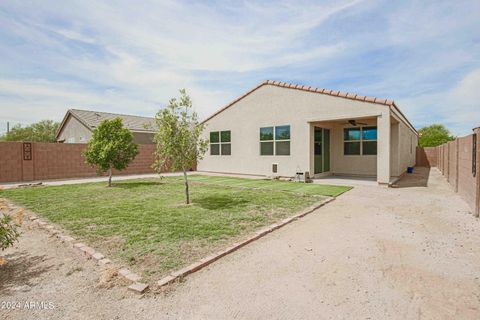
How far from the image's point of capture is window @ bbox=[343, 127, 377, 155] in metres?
13.0

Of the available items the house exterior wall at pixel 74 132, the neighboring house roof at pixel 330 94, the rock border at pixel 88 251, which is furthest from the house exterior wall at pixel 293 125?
the house exterior wall at pixel 74 132

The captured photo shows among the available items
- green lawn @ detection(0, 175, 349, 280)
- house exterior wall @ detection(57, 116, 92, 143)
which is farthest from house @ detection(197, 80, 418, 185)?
house exterior wall @ detection(57, 116, 92, 143)

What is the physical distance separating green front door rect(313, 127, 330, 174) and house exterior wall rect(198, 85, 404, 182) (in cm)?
50

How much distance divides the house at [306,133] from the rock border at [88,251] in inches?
412

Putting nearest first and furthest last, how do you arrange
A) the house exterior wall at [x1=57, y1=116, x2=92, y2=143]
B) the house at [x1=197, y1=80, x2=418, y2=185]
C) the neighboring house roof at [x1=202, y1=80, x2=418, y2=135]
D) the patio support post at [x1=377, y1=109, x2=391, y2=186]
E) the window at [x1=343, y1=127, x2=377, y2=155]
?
1. the patio support post at [x1=377, y1=109, x2=391, y2=186]
2. the neighboring house roof at [x1=202, y1=80, x2=418, y2=135]
3. the house at [x1=197, y1=80, x2=418, y2=185]
4. the window at [x1=343, y1=127, x2=377, y2=155]
5. the house exterior wall at [x1=57, y1=116, x2=92, y2=143]

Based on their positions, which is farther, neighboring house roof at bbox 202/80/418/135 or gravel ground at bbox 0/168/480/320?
neighboring house roof at bbox 202/80/418/135

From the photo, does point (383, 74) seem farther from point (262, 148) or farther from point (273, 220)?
point (273, 220)

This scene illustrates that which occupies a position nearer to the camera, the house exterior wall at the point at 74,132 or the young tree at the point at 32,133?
the house exterior wall at the point at 74,132

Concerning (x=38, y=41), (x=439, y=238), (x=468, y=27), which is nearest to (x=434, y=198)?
(x=439, y=238)

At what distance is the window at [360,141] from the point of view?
1299 cm

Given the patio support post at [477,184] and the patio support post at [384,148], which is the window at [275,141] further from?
the patio support post at [477,184]

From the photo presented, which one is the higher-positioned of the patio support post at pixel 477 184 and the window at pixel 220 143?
the window at pixel 220 143

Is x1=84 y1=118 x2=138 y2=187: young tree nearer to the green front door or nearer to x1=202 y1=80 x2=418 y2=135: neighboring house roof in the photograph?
Result: x1=202 y1=80 x2=418 y2=135: neighboring house roof

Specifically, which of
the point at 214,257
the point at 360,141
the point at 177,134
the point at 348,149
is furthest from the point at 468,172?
the point at 177,134
